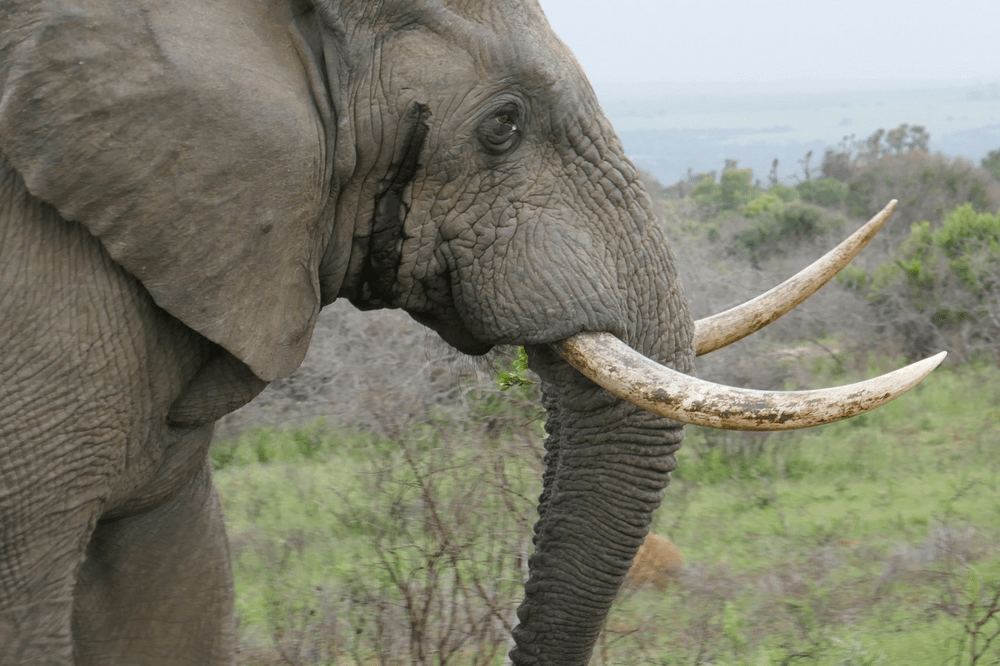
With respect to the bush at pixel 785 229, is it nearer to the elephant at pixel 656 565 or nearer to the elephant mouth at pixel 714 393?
the elephant at pixel 656 565

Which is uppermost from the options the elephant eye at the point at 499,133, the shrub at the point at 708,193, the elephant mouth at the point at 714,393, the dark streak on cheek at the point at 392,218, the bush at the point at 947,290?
the elephant eye at the point at 499,133

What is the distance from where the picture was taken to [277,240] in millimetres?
2225

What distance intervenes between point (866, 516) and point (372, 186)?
391 centimetres

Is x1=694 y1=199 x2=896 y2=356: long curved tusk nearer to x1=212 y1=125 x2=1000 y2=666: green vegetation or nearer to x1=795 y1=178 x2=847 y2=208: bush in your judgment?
x1=212 y1=125 x2=1000 y2=666: green vegetation

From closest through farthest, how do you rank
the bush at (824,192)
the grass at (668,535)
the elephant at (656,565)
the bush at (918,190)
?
the grass at (668,535), the elephant at (656,565), the bush at (918,190), the bush at (824,192)

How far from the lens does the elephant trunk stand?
258cm

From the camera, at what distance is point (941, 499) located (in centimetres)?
570

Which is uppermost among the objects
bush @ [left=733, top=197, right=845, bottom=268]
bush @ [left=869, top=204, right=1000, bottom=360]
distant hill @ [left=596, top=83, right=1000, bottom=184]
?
bush @ [left=869, top=204, right=1000, bottom=360]

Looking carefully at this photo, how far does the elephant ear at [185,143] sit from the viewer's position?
1.96 metres

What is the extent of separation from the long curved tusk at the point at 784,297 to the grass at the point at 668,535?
3.50 feet

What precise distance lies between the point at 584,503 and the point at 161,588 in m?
1.10

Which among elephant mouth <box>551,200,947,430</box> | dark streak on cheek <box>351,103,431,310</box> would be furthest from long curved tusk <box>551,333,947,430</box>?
dark streak on cheek <box>351,103,431,310</box>

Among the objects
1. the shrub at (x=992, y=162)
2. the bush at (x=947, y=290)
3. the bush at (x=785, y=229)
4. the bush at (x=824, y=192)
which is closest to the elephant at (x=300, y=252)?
the bush at (x=947, y=290)

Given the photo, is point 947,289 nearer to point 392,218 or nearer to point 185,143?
point 392,218
